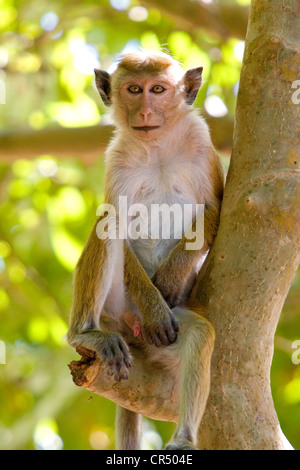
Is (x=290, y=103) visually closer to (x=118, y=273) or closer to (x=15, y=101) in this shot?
(x=118, y=273)

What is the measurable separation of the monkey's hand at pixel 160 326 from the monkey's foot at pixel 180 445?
97cm

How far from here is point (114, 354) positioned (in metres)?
5.39

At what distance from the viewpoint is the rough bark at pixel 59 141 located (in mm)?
8445

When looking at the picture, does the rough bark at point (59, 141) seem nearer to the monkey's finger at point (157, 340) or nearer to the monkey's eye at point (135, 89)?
the monkey's eye at point (135, 89)

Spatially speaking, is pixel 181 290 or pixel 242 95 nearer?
pixel 242 95

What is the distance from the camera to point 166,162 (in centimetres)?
663

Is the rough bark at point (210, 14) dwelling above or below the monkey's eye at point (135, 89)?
above

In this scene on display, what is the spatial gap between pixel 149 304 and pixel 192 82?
7.02 feet

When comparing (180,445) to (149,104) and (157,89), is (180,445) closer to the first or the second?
(149,104)

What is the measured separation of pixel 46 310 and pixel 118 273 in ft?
15.8
